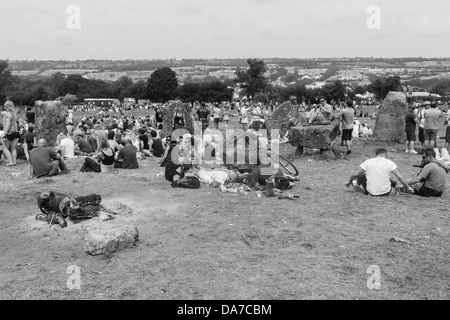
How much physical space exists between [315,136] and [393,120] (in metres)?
4.51

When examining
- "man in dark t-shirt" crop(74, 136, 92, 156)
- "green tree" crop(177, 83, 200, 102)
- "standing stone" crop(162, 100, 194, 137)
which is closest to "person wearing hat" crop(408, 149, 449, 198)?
"man in dark t-shirt" crop(74, 136, 92, 156)

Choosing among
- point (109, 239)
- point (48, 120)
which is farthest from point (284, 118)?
point (109, 239)

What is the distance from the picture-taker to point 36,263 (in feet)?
21.8

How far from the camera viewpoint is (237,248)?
705cm

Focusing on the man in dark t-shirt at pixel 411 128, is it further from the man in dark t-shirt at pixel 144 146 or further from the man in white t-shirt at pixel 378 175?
the man in dark t-shirt at pixel 144 146

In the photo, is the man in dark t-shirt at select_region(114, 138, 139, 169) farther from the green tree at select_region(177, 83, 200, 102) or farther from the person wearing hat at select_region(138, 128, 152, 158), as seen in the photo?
the green tree at select_region(177, 83, 200, 102)

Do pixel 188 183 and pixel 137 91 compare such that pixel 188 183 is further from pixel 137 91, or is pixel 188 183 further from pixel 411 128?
pixel 137 91

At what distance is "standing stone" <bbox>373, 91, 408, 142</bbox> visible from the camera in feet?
57.6

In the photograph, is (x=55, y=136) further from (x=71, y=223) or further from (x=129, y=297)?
(x=129, y=297)

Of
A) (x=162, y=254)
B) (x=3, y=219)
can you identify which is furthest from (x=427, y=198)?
(x=3, y=219)

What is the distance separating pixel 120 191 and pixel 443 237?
6.41 meters

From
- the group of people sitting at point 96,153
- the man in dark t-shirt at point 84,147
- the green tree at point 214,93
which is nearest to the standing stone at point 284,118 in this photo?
the group of people sitting at point 96,153

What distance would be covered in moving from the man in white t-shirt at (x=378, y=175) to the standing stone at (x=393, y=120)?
775 cm

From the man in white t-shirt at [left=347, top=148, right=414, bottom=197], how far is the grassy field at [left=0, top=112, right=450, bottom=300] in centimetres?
30
